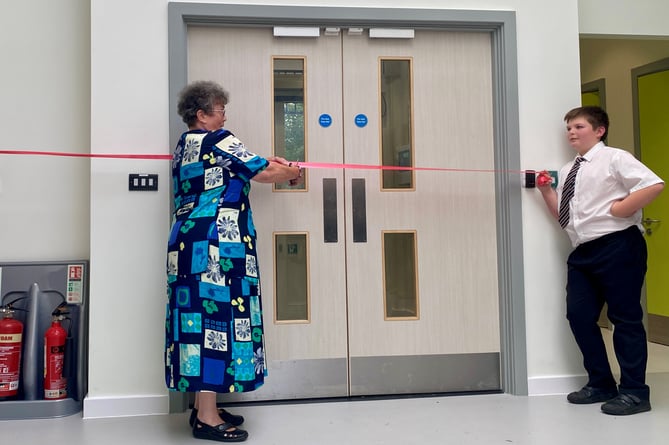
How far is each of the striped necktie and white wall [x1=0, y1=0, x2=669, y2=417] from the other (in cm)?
13

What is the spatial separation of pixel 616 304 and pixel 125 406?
241 cm

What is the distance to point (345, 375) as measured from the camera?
3.12m

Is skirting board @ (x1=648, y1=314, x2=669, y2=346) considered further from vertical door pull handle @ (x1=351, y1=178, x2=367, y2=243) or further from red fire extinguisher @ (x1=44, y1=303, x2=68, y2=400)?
red fire extinguisher @ (x1=44, y1=303, x2=68, y2=400)

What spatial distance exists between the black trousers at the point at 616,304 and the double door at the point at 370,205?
46cm

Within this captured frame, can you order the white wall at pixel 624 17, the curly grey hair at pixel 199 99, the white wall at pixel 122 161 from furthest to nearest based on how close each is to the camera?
the white wall at pixel 624 17 < the white wall at pixel 122 161 < the curly grey hair at pixel 199 99

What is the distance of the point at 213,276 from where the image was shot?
2.42 meters

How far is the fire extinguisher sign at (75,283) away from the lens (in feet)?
9.89

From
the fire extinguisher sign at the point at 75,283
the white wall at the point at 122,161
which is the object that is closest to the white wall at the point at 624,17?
the white wall at the point at 122,161

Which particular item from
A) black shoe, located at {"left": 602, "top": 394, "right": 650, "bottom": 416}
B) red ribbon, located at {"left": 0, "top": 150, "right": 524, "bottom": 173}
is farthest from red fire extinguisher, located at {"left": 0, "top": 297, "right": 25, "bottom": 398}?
black shoe, located at {"left": 602, "top": 394, "right": 650, "bottom": 416}

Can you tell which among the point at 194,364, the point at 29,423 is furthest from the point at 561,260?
the point at 29,423

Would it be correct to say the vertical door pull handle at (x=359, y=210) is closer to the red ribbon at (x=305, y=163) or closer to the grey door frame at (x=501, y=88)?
the red ribbon at (x=305, y=163)

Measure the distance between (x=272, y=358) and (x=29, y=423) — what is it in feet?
3.81

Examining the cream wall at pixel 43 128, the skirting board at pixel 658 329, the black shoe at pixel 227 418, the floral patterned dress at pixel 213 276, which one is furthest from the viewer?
the skirting board at pixel 658 329

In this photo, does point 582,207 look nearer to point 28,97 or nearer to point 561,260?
point 561,260
